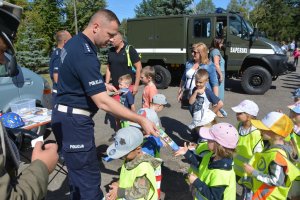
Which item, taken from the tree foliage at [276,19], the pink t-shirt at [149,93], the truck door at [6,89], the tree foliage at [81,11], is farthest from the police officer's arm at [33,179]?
the tree foliage at [276,19]

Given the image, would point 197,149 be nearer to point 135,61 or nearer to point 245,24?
point 135,61

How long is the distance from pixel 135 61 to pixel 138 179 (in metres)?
2.67

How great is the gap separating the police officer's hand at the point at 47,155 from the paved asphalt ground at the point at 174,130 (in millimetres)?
2447

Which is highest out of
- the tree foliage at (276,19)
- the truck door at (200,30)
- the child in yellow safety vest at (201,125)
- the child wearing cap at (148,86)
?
the tree foliage at (276,19)

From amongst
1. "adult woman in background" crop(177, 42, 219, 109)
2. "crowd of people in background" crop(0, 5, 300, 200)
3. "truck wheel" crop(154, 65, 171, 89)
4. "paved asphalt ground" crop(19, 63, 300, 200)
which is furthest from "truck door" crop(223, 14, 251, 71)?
"crowd of people in background" crop(0, 5, 300, 200)

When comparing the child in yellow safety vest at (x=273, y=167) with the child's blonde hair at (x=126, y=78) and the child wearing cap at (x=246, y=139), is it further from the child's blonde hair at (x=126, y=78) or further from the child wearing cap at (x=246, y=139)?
the child's blonde hair at (x=126, y=78)

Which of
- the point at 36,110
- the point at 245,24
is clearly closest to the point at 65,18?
the point at 245,24

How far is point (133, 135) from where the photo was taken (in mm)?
2457

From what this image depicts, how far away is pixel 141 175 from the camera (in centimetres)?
239

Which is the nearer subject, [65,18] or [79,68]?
[79,68]

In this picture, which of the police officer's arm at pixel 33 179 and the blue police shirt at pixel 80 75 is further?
the blue police shirt at pixel 80 75

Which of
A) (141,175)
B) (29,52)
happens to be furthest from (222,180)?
(29,52)

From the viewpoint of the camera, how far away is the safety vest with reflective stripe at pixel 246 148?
3.24 meters

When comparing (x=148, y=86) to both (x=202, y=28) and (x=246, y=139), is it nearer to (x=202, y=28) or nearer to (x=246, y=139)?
(x=246, y=139)
